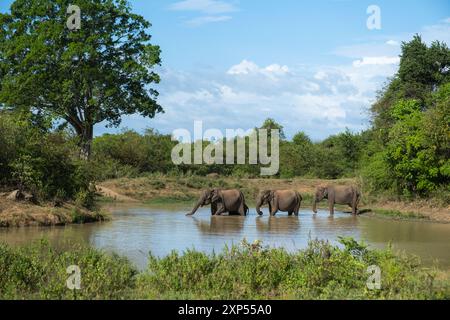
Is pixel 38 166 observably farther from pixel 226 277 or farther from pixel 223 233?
pixel 226 277

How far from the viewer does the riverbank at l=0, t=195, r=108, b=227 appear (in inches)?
874

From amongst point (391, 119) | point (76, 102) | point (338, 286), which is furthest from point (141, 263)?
point (76, 102)

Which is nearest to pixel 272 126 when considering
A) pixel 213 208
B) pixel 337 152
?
pixel 337 152

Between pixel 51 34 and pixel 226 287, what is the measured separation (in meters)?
33.0

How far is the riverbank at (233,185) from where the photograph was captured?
29.9 m

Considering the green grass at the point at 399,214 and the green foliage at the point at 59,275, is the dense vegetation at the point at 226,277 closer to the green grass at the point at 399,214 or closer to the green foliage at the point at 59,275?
the green foliage at the point at 59,275

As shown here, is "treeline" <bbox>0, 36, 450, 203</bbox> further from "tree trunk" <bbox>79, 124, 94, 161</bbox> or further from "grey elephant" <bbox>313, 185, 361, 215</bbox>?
"grey elephant" <bbox>313, 185, 361, 215</bbox>

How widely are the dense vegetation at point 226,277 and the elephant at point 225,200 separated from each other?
675 inches

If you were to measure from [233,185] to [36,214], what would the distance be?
21.1 metres

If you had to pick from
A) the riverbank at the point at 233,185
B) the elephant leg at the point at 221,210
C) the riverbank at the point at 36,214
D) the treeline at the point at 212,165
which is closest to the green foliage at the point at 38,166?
the riverbank at the point at 36,214

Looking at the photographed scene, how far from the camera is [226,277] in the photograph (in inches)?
472

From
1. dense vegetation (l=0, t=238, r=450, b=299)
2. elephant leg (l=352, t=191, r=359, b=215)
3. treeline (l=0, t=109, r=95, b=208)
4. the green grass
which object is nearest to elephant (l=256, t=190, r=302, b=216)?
elephant leg (l=352, t=191, r=359, b=215)

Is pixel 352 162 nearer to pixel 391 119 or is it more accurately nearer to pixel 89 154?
pixel 391 119

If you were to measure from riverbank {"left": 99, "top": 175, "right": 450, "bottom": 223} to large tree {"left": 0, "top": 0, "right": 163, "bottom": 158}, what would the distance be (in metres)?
4.32
